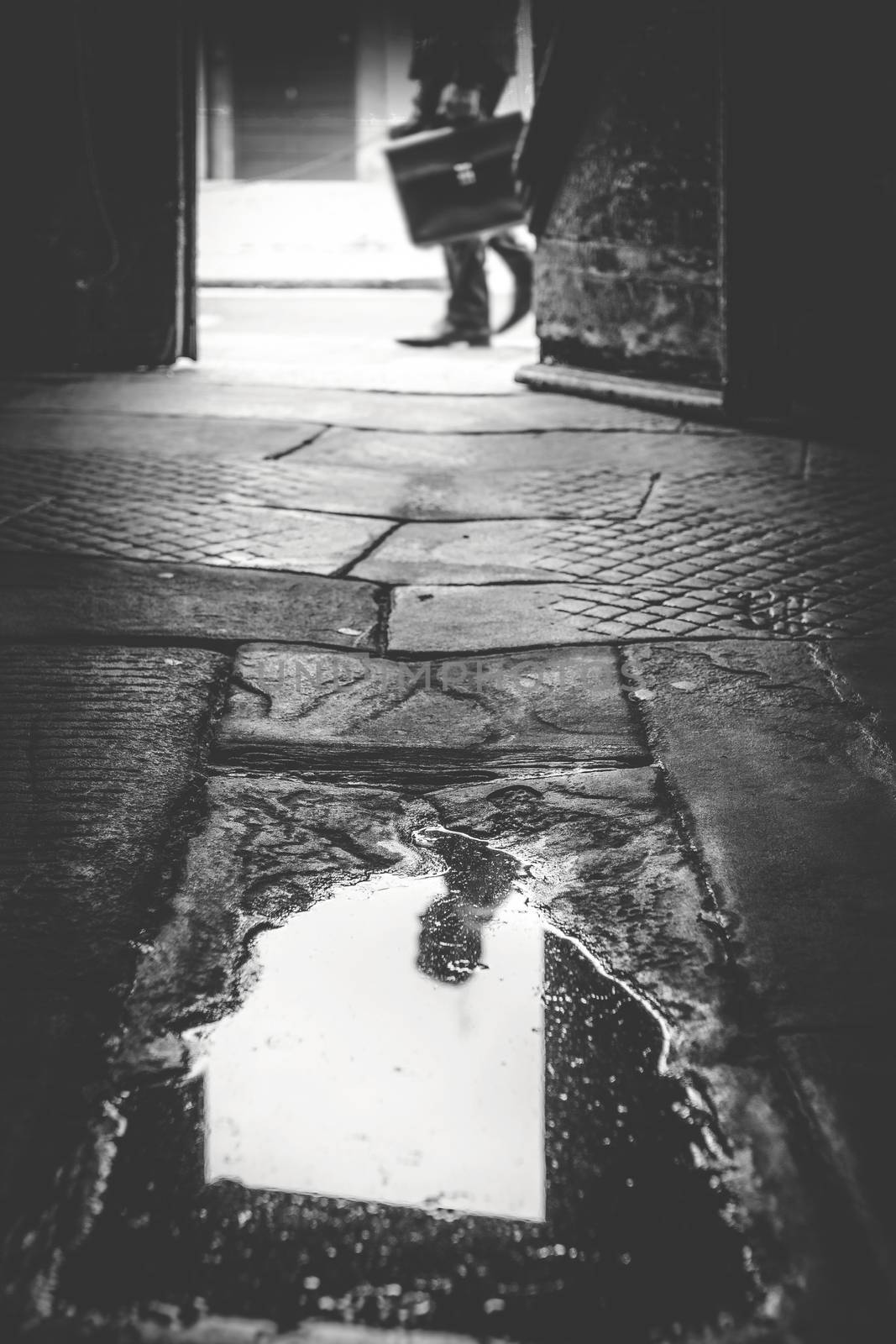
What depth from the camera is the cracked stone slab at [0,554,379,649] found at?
7.73 feet

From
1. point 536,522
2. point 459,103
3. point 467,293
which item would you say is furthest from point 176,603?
point 459,103

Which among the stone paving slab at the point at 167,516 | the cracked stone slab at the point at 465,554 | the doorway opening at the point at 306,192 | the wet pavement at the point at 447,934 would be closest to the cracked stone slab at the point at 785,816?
the wet pavement at the point at 447,934

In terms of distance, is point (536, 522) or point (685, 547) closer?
point (685, 547)

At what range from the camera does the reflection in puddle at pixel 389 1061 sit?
1100mm

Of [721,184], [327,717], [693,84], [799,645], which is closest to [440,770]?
[327,717]

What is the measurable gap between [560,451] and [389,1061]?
2926mm

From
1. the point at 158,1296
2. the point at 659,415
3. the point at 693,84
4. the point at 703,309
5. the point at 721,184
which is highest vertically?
the point at 693,84

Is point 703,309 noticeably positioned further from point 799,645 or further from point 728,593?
point 799,645

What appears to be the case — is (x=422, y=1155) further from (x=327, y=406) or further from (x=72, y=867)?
(x=327, y=406)

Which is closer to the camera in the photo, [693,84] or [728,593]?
Result: [728,593]

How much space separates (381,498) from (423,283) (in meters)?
6.05

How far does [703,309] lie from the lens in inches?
169

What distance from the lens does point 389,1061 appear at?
4.09ft

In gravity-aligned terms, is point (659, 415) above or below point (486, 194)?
below
